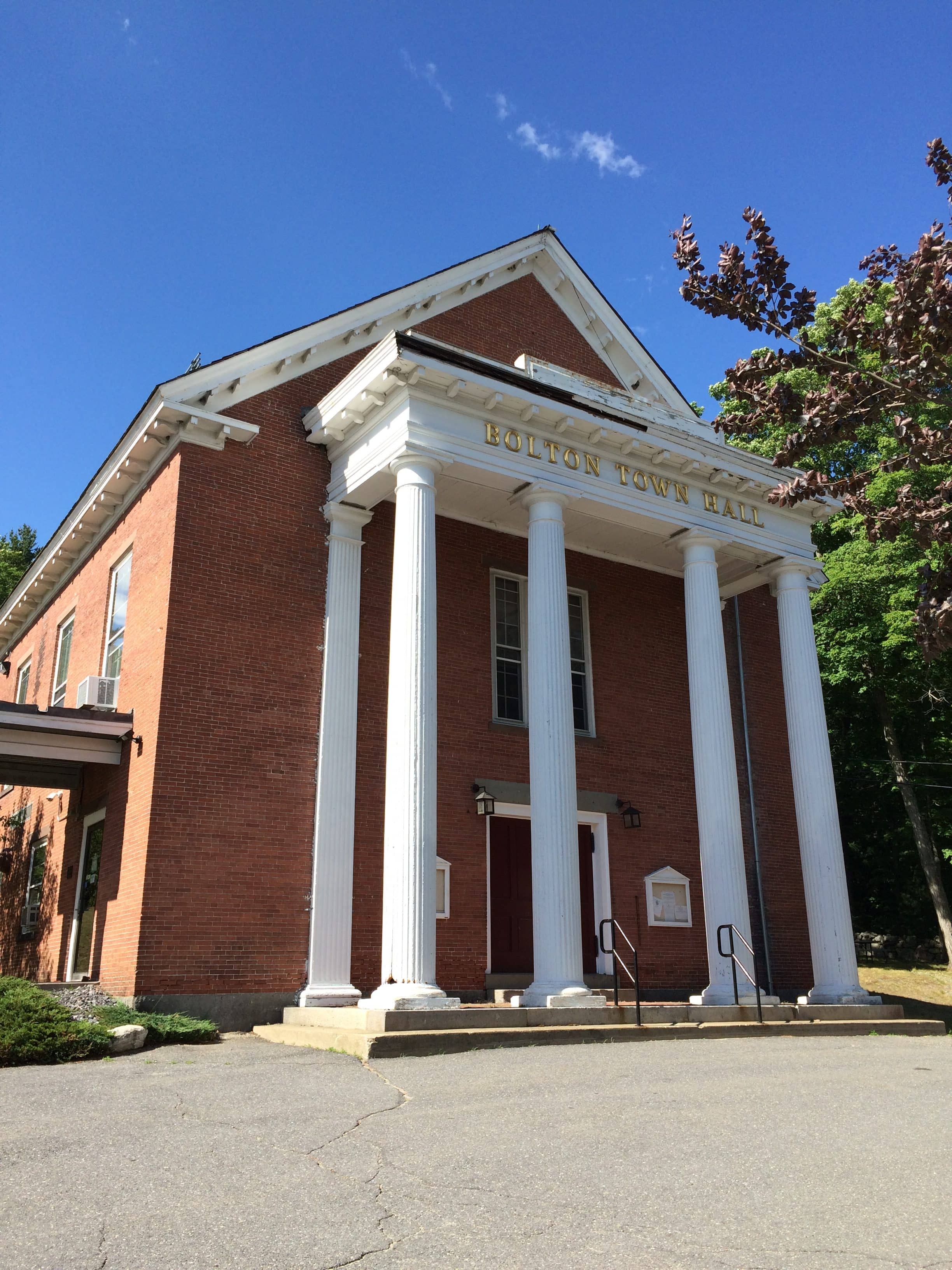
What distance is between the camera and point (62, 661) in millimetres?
20016

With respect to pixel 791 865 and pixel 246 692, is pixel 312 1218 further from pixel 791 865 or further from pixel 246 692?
pixel 791 865

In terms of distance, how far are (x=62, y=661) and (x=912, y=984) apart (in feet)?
69.3

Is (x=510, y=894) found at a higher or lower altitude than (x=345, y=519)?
lower

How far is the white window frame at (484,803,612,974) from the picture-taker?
632 inches

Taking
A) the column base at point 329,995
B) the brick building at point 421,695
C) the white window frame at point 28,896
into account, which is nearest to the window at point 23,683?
the brick building at point 421,695

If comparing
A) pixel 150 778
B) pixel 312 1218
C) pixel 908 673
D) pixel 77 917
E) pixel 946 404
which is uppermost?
pixel 908 673

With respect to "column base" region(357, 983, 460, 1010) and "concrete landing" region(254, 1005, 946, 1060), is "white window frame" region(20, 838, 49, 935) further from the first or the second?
"column base" region(357, 983, 460, 1010)

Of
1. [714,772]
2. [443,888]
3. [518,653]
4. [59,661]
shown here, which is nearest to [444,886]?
[443,888]

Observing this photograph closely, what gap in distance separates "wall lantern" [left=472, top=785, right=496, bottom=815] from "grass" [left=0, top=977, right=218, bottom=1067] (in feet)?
17.6

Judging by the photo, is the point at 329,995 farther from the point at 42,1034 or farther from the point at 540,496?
the point at 540,496

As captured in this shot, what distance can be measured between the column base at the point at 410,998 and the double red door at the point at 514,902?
3.88 m

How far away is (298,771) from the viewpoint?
14016 millimetres

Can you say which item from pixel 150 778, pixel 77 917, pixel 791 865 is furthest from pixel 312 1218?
pixel 791 865

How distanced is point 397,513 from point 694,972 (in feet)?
29.7
